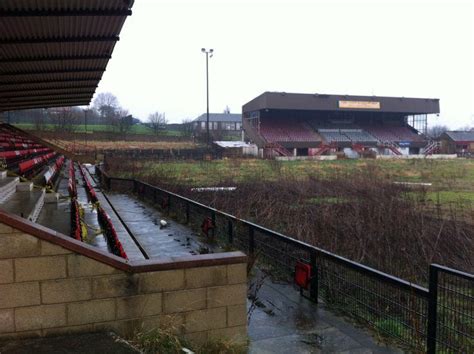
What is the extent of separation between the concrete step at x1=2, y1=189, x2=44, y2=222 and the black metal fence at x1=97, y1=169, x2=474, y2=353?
3948 millimetres

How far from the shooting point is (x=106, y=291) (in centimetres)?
455

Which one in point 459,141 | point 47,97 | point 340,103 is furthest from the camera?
point 459,141

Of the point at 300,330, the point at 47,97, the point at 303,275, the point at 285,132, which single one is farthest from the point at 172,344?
the point at 285,132

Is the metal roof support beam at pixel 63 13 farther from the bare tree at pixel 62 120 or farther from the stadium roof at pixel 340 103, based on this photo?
the stadium roof at pixel 340 103

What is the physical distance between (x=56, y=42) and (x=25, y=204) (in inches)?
134

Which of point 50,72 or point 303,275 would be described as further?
point 50,72

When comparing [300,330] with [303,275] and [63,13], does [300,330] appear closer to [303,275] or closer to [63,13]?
[303,275]

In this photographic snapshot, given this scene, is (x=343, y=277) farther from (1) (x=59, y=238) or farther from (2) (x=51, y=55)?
(2) (x=51, y=55)

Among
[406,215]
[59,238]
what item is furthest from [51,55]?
[406,215]

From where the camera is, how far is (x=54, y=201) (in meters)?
12.2

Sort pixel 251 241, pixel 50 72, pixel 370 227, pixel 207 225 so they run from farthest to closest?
pixel 50 72, pixel 370 227, pixel 207 225, pixel 251 241

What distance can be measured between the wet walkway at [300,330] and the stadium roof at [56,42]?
5.25 m

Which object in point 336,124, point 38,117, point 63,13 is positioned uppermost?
point 38,117

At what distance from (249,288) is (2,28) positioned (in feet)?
20.8
